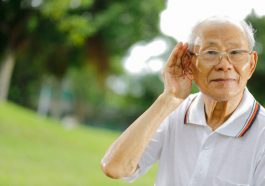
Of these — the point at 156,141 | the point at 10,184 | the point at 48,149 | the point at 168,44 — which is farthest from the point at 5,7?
the point at 168,44

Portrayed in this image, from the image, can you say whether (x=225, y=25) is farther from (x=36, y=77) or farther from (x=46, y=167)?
(x=36, y=77)

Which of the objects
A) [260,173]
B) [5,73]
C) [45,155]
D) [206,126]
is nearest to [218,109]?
[206,126]

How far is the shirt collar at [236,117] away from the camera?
1.85 metres

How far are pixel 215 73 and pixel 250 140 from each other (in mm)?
265

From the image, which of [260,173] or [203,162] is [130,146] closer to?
[203,162]

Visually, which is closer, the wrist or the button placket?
the button placket

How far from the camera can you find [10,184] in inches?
245

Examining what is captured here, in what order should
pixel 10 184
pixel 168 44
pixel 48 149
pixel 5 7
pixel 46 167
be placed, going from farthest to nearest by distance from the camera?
pixel 168 44, pixel 5 7, pixel 48 149, pixel 46 167, pixel 10 184

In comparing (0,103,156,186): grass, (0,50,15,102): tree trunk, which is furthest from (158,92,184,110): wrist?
(0,50,15,102): tree trunk

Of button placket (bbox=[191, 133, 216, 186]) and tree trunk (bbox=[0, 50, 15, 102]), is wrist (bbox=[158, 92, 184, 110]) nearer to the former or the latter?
button placket (bbox=[191, 133, 216, 186])

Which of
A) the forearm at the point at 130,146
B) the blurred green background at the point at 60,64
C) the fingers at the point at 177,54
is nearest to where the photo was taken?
the forearm at the point at 130,146

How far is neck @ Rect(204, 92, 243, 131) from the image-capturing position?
193cm

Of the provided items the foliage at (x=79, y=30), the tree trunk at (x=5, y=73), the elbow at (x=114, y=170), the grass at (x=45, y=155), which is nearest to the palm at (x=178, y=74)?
the elbow at (x=114, y=170)

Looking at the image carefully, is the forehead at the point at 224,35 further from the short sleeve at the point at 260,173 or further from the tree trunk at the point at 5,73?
the tree trunk at the point at 5,73
